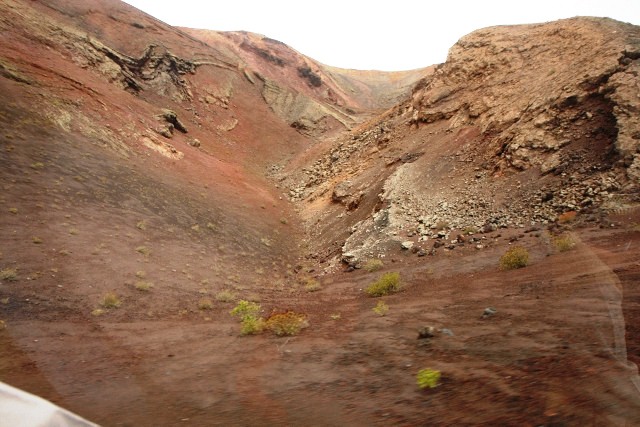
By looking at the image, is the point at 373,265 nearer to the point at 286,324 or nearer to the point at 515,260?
the point at 515,260

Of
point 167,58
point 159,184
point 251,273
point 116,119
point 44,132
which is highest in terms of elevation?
point 167,58

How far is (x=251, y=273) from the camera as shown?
15609 mm

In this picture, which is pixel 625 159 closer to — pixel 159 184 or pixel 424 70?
pixel 159 184

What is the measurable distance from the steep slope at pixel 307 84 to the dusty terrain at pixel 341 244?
53.6ft

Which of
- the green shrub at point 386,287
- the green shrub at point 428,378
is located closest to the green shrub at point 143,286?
the green shrub at point 386,287

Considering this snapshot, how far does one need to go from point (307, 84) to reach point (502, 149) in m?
55.2

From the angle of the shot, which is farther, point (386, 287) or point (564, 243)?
point (386, 287)

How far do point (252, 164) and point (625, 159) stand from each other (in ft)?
95.3

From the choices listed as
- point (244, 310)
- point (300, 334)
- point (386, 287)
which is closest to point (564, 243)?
point (386, 287)

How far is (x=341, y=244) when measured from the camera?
18.4 metres

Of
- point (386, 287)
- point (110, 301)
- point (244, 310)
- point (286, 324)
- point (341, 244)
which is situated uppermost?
point (110, 301)

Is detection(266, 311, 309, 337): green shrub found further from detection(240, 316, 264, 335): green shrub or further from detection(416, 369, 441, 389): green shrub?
detection(416, 369, 441, 389): green shrub

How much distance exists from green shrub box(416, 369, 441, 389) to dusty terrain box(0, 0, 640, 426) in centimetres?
15

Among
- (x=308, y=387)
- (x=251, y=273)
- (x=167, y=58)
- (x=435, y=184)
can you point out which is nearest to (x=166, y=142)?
(x=251, y=273)
